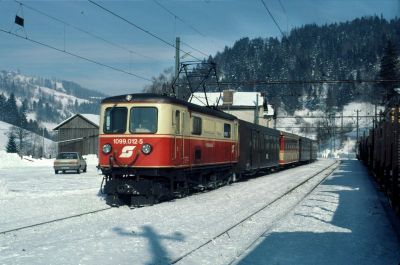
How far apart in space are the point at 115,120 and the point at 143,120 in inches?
37.3

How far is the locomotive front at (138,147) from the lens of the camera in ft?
46.8

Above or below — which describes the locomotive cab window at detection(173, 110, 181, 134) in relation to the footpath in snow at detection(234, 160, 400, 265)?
above

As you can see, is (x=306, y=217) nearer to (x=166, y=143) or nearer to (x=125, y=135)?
(x=166, y=143)

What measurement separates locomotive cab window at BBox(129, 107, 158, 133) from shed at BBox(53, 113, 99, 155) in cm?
5518

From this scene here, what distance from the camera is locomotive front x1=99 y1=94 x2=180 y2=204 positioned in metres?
14.2

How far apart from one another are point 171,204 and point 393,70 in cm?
7897

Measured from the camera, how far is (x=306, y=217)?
1216cm

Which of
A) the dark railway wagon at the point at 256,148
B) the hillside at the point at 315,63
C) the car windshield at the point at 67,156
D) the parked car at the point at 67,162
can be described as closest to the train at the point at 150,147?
the dark railway wagon at the point at 256,148

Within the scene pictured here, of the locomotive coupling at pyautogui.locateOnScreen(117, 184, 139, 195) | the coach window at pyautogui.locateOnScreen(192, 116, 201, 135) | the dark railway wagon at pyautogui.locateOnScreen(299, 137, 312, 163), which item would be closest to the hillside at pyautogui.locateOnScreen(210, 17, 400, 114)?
the dark railway wagon at pyautogui.locateOnScreen(299, 137, 312, 163)

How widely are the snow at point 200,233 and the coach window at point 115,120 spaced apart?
230cm

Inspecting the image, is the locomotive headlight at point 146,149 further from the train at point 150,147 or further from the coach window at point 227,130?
the coach window at point 227,130

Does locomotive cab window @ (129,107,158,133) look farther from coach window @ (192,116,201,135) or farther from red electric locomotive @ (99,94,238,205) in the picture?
coach window @ (192,116,201,135)

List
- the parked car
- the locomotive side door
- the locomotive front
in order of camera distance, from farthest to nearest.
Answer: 1. the parked car
2. the locomotive side door
3. the locomotive front

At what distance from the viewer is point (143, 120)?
47.8ft
